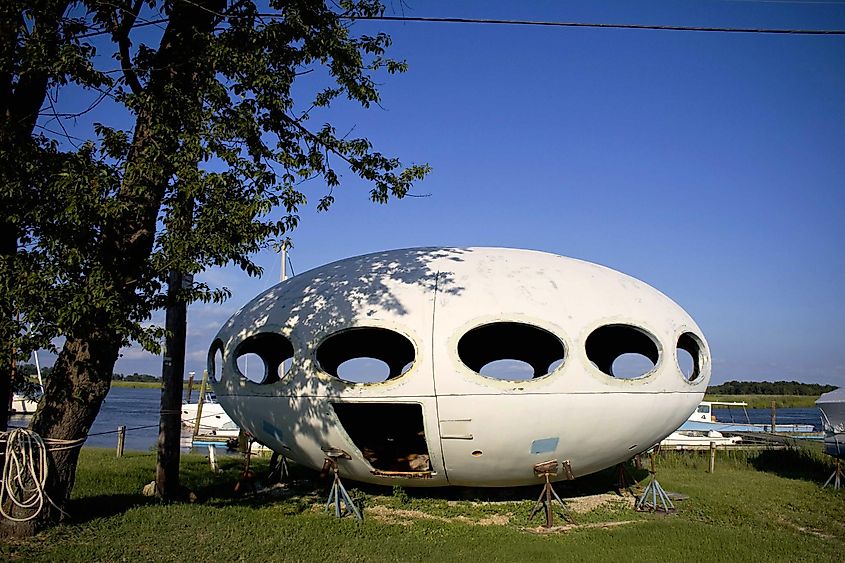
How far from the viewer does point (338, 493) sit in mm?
11016

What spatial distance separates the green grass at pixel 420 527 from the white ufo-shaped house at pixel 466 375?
75 centimetres

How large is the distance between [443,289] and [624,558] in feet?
15.1

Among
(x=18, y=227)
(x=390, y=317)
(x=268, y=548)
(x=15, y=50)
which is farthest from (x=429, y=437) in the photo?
(x=15, y=50)

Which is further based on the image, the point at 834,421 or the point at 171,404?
the point at 834,421

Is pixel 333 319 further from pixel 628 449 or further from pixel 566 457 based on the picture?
pixel 628 449

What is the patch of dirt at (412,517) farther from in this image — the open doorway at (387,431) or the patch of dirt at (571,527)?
the open doorway at (387,431)

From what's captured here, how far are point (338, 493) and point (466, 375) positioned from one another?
298 cm

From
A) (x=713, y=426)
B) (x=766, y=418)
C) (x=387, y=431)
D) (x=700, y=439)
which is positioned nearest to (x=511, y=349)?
(x=387, y=431)

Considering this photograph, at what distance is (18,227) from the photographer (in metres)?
8.67

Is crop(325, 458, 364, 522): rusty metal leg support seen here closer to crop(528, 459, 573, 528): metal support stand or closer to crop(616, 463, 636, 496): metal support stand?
crop(528, 459, 573, 528): metal support stand

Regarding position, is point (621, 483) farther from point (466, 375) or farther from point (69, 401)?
point (69, 401)

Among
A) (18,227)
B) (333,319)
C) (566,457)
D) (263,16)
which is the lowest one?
(566,457)

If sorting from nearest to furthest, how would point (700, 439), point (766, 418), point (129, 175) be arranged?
point (129, 175), point (700, 439), point (766, 418)

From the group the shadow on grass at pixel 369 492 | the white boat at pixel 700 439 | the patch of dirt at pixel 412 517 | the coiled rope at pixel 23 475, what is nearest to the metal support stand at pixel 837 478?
the shadow on grass at pixel 369 492
